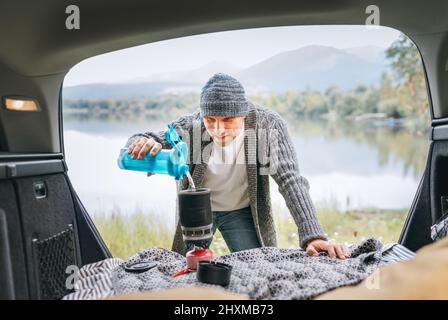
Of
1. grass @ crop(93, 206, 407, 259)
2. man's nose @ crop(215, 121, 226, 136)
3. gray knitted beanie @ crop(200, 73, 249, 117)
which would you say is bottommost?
grass @ crop(93, 206, 407, 259)

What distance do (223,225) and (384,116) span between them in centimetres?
119

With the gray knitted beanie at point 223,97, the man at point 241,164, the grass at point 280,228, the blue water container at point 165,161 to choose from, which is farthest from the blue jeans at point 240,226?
the blue water container at point 165,161

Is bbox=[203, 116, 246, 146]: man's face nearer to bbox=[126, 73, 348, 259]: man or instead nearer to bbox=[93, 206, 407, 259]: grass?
bbox=[126, 73, 348, 259]: man

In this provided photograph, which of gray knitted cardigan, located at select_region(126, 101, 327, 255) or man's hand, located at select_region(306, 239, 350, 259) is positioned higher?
gray knitted cardigan, located at select_region(126, 101, 327, 255)

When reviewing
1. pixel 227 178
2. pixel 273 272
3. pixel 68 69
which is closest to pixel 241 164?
pixel 227 178

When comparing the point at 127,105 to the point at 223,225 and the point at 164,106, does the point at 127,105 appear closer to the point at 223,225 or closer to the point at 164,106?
the point at 164,106

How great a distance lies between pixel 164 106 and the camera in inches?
91.9

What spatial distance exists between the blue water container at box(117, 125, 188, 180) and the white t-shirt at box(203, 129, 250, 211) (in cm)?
45

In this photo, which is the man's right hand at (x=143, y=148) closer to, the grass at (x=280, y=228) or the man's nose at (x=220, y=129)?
the man's nose at (x=220, y=129)

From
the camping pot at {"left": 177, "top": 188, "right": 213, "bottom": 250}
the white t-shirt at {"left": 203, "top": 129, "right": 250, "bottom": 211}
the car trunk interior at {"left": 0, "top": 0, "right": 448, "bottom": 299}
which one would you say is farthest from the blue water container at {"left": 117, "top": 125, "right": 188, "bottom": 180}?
the white t-shirt at {"left": 203, "top": 129, "right": 250, "bottom": 211}

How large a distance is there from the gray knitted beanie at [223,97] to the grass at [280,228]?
0.80 m

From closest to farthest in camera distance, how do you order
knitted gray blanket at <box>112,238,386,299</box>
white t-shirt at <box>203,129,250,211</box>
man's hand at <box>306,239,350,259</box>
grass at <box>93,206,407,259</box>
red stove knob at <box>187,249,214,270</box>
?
knitted gray blanket at <box>112,238,386,299</box> < red stove knob at <box>187,249,214,270</box> < man's hand at <box>306,239,350,259</box> < white t-shirt at <box>203,129,250,211</box> < grass at <box>93,206,407,259</box>

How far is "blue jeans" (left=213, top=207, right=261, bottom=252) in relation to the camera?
5.85 ft
